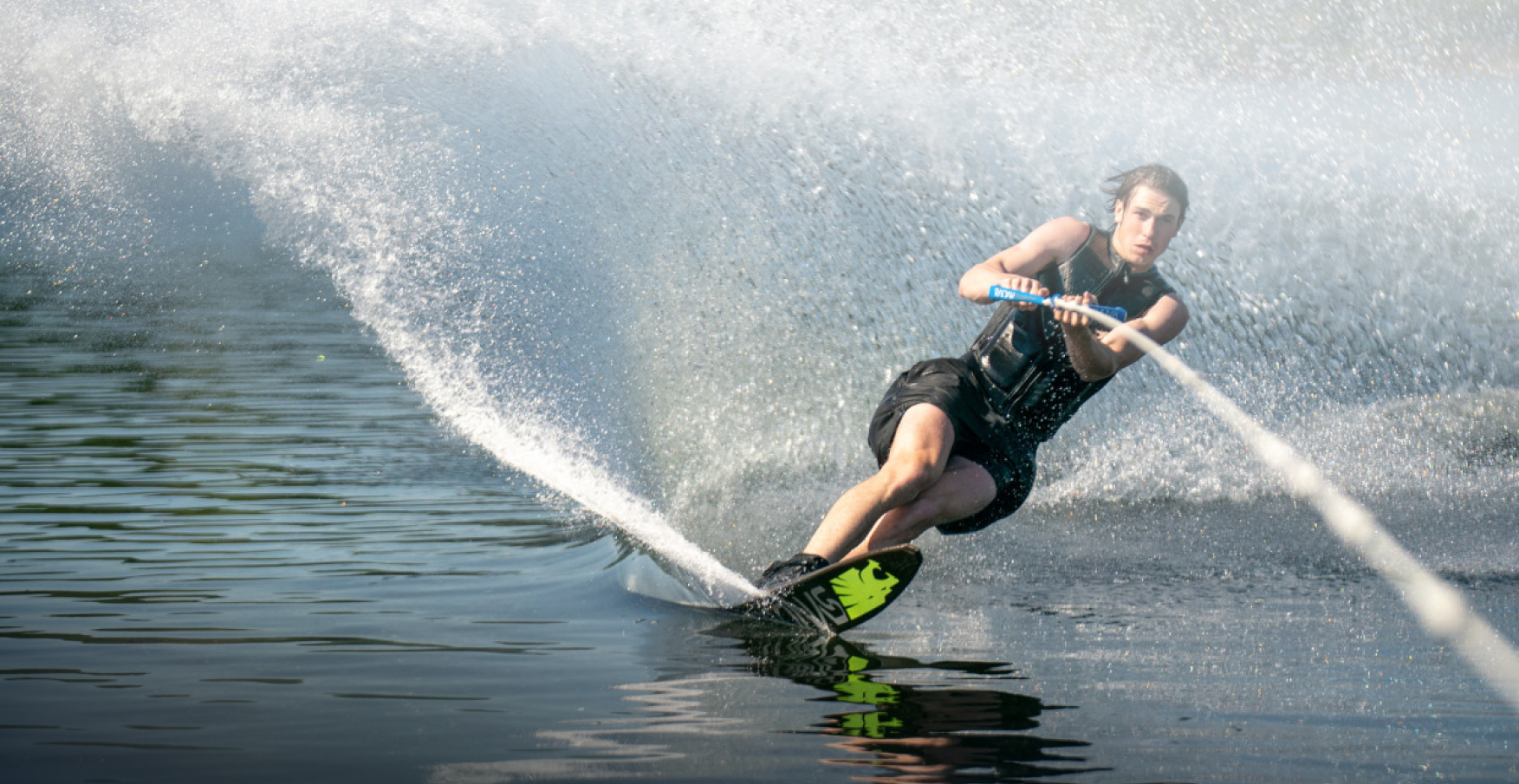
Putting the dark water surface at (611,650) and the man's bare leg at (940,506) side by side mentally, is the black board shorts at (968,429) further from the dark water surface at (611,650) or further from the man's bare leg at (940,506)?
the dark water surface at (611,650)

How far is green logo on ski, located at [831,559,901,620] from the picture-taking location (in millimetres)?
3770

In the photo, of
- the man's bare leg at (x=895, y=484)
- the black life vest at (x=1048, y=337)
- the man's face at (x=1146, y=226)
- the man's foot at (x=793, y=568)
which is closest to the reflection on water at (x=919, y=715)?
the man's foot at (x=793, y=568)

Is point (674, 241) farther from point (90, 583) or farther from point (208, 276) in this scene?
point (208, 276)

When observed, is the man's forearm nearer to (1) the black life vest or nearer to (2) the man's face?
(1) the black life vest

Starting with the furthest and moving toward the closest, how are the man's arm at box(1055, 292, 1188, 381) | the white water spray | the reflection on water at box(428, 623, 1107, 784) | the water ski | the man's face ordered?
the man's face → the man's arm at box(1055, 292, 1188, 381) → the water ski → the white water spray → the reflection on water at box(428, 623, 1107, 784)

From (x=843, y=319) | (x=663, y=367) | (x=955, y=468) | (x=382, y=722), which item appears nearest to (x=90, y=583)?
(x=382, y=722)

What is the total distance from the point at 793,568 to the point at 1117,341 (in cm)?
128

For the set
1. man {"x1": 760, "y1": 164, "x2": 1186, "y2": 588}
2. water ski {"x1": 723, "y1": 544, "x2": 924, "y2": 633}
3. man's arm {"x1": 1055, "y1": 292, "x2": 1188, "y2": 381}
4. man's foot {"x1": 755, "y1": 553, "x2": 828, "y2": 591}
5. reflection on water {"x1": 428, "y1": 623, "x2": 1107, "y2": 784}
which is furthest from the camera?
man {"x1": 760, "y1": 164, "x2": 1186, "y2": 588}

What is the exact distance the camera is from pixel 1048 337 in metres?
4.33

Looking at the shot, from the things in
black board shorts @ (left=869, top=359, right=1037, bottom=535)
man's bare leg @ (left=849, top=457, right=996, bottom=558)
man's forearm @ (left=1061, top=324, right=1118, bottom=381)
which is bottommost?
man's bare leg @ (left=849, top=457, right=996, bottom=558)

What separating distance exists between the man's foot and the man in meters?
0.21

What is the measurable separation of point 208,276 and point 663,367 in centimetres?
1588

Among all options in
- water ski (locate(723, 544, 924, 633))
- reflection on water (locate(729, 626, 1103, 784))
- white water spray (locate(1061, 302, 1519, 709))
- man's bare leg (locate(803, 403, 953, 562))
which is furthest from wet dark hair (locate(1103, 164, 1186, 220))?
reflection on water (locate(729, 626, 1103, 784))

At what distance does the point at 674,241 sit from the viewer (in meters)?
7.40
